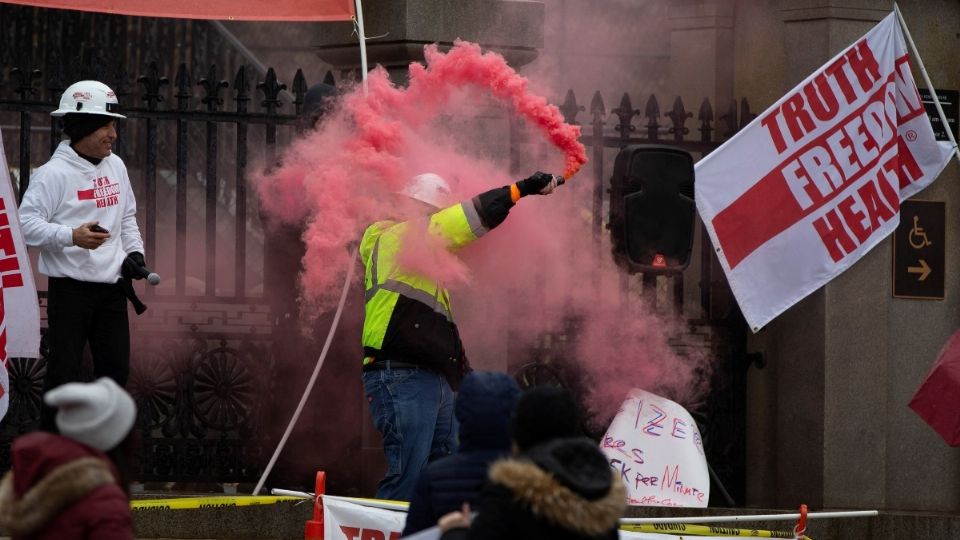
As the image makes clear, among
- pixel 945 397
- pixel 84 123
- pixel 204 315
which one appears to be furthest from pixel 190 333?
pixel 945 397

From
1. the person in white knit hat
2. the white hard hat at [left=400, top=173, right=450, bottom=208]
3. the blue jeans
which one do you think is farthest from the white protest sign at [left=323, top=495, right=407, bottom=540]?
the person in white knit hat

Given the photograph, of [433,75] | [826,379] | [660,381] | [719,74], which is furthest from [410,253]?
[719,74]

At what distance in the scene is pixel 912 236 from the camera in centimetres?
1073

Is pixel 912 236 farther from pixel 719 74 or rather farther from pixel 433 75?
pixel 433 75

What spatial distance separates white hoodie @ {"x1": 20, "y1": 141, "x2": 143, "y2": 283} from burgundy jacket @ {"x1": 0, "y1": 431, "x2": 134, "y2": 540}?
13.4ft

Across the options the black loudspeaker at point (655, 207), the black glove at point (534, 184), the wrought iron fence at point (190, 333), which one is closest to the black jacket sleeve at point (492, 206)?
the black glove at point (534, 184)

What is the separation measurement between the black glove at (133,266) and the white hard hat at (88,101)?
69cm

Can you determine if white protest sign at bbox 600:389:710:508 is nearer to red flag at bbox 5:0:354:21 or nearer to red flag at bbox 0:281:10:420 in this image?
red flag at bbox 5:0:354:21

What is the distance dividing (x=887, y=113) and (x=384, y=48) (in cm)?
293

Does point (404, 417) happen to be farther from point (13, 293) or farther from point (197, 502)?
point (13, 293)

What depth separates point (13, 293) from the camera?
916cm

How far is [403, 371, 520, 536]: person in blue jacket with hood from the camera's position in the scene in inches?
209

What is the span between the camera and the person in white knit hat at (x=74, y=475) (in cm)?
448

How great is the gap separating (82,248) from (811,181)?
418 cm
